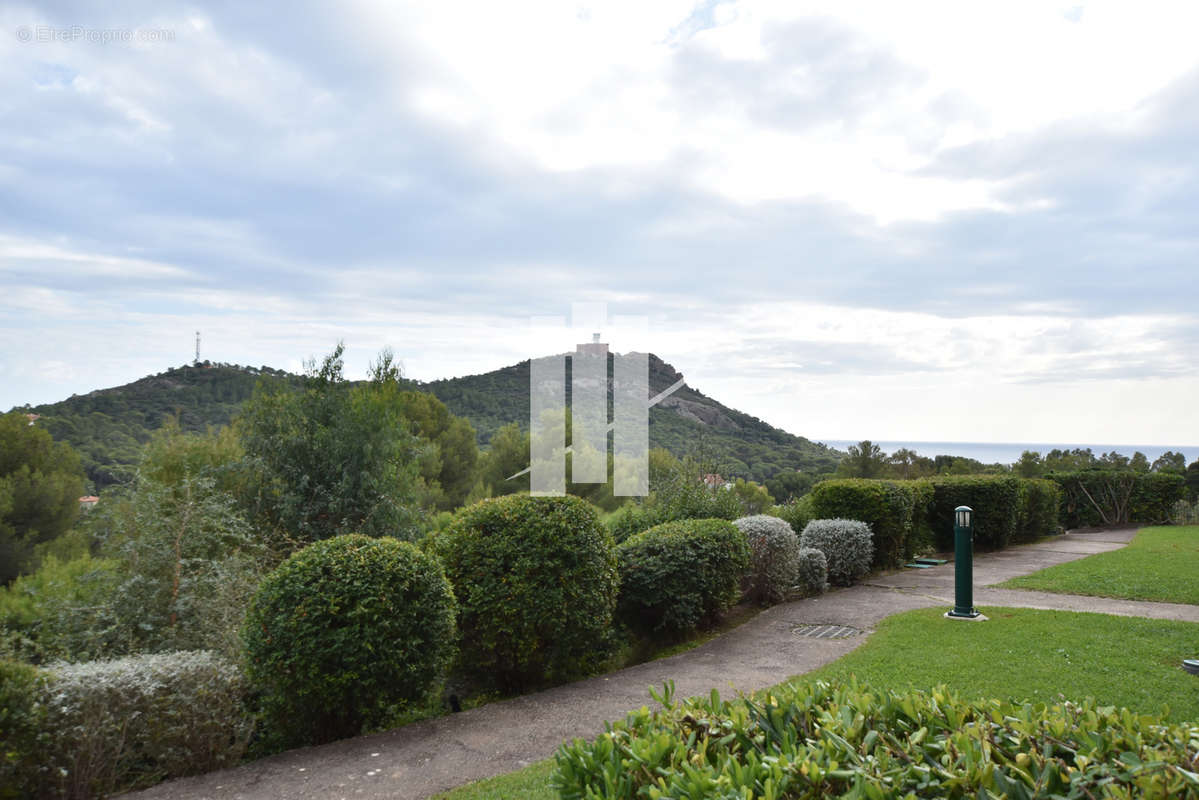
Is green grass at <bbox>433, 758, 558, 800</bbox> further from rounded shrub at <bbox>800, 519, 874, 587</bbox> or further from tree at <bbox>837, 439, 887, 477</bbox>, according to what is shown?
tree at <bbox>837, 439, 887, 477</bbox>

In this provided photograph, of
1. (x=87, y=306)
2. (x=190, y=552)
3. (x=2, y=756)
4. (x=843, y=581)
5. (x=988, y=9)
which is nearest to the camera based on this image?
(x=2, y=756)

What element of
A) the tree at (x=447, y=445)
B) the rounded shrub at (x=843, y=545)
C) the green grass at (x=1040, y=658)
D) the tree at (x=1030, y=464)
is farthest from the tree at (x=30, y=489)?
the tree at (x=1030, y=464)

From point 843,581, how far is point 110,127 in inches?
458

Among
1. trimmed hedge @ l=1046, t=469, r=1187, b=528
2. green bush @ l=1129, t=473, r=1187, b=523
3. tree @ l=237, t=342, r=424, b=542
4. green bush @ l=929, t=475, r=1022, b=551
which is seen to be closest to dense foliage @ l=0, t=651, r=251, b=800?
tree @ l=237, t=342, r=424, b=542

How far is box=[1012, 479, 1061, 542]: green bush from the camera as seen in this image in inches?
574

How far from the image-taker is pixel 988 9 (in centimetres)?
777

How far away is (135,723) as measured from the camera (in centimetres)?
402

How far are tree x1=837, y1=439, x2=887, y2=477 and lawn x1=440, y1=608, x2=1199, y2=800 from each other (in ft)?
46.7

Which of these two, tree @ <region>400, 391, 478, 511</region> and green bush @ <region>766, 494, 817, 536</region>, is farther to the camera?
tree @ <region>400, 391, 478, 511</region>

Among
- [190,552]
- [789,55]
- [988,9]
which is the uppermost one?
[988,9]

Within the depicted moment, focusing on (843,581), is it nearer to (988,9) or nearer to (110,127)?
(988,9)

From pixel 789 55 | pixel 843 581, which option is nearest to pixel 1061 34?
A: pixel 789 55

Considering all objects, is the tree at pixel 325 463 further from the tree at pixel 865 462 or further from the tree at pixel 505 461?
the tree at pixel 865 462
